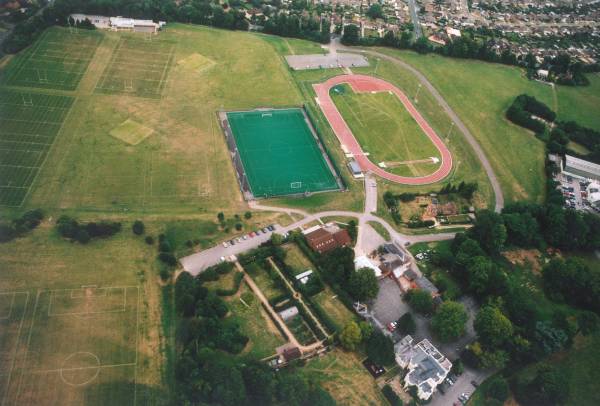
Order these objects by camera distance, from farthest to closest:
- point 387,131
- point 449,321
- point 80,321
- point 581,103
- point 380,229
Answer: point 581,103 → point 387,131 → point 380,229 → point 449,321 → point 80,321

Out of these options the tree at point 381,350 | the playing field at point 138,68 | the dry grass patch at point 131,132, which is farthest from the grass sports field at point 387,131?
the dry grass patch at point 131,132

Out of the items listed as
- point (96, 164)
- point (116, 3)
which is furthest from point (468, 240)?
point (116, 3)

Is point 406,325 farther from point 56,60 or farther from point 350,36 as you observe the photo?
point 56,60

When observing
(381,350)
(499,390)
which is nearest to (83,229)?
(381,350)

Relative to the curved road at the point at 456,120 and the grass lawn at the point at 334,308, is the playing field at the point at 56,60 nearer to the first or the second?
the curved road at the point at 456,120

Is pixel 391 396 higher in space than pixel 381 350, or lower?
lower

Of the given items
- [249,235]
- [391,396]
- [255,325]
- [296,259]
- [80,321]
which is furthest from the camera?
[249,235]
